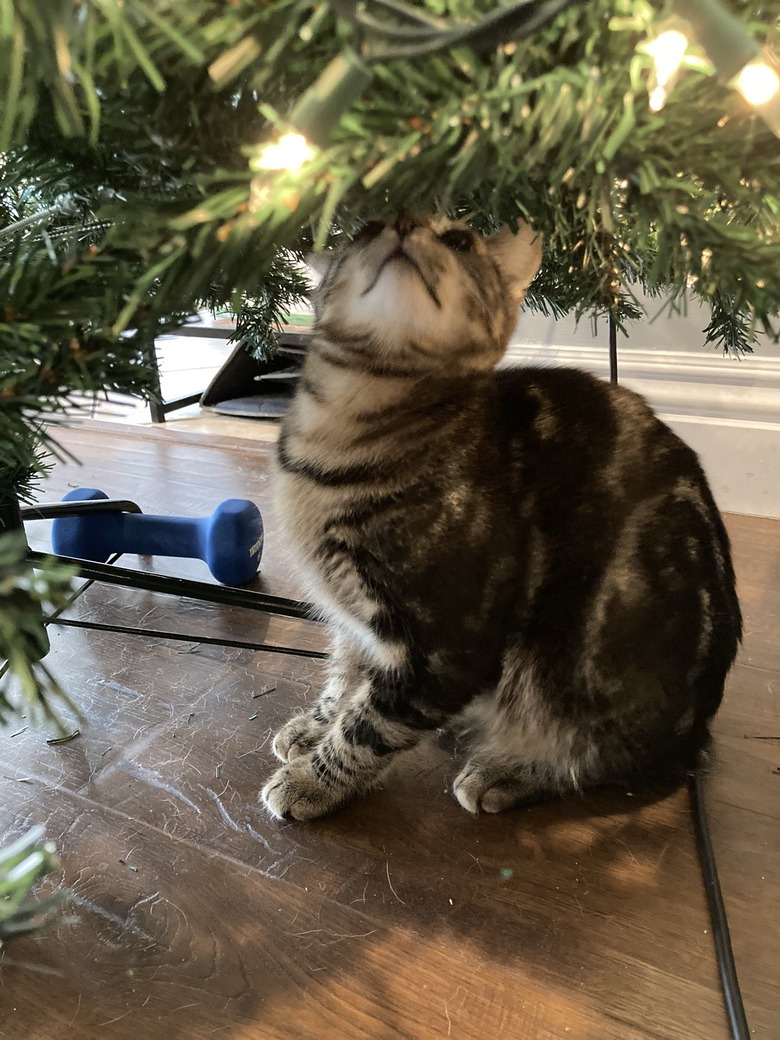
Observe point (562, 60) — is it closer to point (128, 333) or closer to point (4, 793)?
point (128, 333)

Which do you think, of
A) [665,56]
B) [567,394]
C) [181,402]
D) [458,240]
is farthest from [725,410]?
[181,402]

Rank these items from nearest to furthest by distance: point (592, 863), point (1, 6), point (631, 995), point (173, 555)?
point (1, 6)
point (631, 995)
point (592, 863)
point (173, 555)

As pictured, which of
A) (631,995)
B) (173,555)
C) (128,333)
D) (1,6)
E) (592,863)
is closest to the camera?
(1,6)

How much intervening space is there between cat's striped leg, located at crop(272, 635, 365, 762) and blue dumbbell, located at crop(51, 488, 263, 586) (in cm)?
33

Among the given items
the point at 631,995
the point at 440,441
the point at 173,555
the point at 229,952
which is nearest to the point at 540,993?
the point at 631,995

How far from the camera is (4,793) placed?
787 millimetres

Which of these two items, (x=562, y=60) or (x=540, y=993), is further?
(x=540, y=993)

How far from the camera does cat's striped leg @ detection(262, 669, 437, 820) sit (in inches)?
29.3

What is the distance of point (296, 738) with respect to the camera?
2.81 feet

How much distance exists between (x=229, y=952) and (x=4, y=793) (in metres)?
0.33

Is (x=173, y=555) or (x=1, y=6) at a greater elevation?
(x=1, y=6)

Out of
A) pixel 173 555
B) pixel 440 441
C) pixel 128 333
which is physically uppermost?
pixel 128 333

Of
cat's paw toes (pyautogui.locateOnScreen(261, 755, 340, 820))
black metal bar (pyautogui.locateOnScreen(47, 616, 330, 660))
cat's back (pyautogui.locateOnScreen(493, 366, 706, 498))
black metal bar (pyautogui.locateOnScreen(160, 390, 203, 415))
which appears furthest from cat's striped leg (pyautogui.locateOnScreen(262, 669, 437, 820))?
black metal bar (pyautogui.locateOnScreen(160, 390, 203, 415))

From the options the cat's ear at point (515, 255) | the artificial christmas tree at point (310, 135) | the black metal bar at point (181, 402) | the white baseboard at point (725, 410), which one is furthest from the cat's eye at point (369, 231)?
the black metal bar at point (181, 402)
